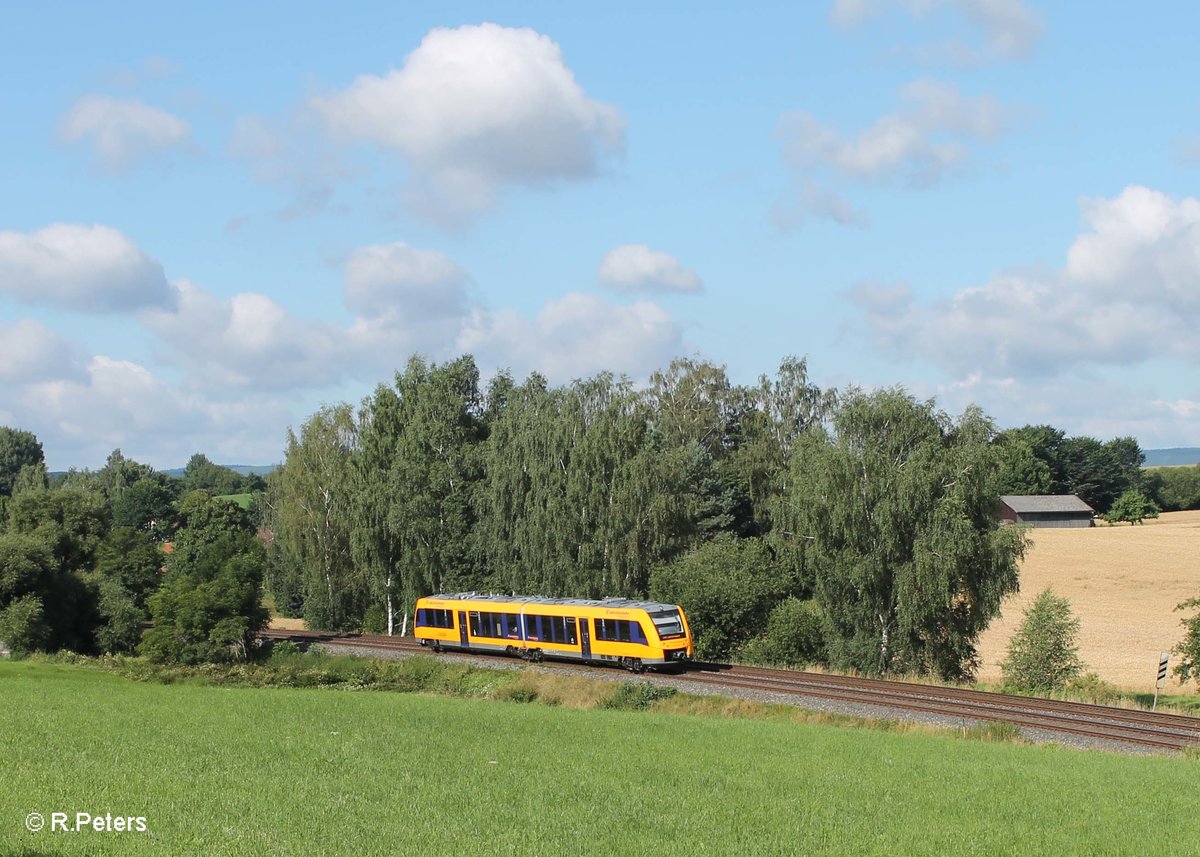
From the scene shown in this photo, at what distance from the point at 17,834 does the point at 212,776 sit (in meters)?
5.20

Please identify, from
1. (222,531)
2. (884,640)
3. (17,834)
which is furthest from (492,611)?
(222,531)

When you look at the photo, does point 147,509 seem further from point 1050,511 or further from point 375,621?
point 1050,511

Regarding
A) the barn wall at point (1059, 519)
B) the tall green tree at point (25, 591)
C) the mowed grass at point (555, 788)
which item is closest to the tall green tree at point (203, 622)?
the tall green tree at point (25, 591)

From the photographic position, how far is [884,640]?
4872 centimetres

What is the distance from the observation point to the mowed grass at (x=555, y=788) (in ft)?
51.2

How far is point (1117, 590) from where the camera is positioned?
89312 millimetres

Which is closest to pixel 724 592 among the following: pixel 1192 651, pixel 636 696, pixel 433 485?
pixel 636 696

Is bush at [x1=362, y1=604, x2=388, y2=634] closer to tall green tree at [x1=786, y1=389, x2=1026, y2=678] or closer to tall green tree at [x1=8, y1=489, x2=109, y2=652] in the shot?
tall green tree at [x1=8, y1=489, x2=109, y2=652]

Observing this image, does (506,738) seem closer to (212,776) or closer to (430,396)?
(212,776)

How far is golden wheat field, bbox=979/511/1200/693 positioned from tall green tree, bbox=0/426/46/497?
163m

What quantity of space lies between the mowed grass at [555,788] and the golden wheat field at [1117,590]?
2521cm

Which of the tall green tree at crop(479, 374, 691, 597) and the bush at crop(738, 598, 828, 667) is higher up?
the tall green tree at crop(479, 374, 691, 597)

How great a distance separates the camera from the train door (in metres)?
43.3

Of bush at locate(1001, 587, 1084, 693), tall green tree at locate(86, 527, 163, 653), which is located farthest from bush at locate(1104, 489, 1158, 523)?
tall green tree at locate(86, 527, 163, 653)
